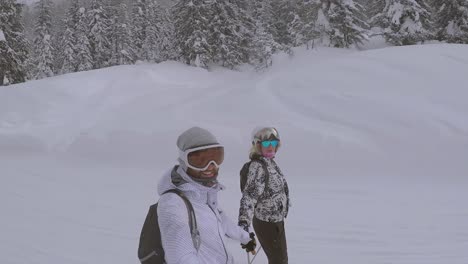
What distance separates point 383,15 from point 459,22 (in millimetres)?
4654

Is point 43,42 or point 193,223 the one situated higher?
point 193,223

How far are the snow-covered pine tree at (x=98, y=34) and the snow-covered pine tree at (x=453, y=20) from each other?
32.9m

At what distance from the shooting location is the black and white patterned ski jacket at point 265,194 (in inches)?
154

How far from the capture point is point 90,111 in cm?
1764

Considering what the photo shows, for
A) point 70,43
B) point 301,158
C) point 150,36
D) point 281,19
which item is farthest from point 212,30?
point 301,158

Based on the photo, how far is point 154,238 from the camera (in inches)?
78.4

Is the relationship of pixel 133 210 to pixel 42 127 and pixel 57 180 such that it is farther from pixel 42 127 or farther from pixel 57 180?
pixel 42 127

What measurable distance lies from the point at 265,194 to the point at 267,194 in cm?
2

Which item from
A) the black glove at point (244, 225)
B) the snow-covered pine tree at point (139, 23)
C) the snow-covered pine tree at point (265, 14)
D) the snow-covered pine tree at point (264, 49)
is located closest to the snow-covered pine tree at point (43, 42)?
the snow-covered pine tree at point (139, 23)

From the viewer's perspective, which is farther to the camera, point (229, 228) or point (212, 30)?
point (212, 30)

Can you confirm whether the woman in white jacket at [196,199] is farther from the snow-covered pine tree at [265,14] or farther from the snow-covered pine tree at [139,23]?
the snow-covered pine tree at [139,23]

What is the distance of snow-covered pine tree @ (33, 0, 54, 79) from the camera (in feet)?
144

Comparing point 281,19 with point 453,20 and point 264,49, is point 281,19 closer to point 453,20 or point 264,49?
point 264,49

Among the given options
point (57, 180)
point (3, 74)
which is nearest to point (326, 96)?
point (57, 180)
